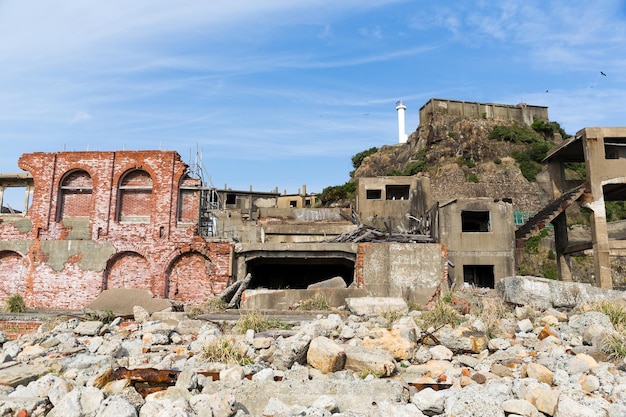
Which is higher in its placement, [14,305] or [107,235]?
[107,235]

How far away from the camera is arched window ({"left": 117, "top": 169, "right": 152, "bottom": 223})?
19.0m

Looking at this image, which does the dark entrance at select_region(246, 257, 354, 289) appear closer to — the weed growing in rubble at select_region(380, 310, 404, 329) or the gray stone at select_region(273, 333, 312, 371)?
the weed growing in rubble at select_region(380, 310, 404, 329)

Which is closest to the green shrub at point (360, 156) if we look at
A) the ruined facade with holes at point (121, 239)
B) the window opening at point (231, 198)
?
the window opening at point (231, 198)

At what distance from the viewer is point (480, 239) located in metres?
23.2

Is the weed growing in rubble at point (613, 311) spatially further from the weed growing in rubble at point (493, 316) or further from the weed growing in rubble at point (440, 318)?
the weed growing in rubble at point (440, 318)

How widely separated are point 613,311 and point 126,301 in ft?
47.2

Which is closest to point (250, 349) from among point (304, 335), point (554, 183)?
point (304, 335)

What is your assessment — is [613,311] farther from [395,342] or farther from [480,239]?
[480,239]

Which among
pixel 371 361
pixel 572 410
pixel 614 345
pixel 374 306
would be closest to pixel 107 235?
pixel 374 306

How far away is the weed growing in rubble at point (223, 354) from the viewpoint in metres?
7.84

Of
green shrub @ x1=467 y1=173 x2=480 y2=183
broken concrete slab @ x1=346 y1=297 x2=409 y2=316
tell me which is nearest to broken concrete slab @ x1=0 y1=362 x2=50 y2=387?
broken concrete slab @ x1=346 y1=297 x2=409 y2=316

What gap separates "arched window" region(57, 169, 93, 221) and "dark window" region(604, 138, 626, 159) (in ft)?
74.3

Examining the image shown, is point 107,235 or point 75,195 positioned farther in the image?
point 75,195

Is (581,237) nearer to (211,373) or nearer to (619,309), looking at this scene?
(619,309)
